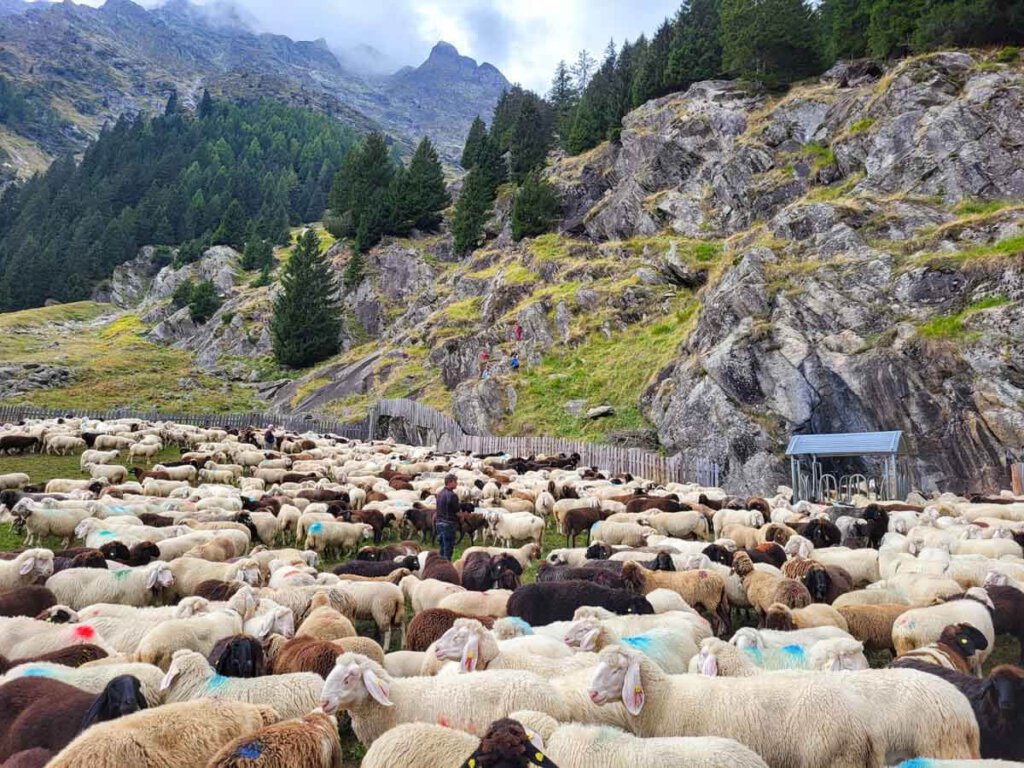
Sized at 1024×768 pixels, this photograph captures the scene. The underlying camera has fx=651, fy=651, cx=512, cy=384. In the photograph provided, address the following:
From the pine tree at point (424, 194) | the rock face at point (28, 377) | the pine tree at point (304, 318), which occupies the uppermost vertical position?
the pine tree at point (424, 194)

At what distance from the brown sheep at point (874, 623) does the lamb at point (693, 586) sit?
183cm

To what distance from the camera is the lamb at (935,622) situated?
7.89 meters

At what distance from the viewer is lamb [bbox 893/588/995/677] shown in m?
7.89

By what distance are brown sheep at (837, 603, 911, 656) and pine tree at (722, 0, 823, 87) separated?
5623cm

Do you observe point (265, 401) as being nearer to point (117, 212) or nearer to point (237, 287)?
point (237, 287)

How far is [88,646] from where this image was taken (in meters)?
6.83

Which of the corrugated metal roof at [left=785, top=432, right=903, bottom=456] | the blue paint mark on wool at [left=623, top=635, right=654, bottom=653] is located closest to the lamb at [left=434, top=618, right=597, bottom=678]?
the blue paint mark on wool at [left=623, top=635, right=654, bottom=653]

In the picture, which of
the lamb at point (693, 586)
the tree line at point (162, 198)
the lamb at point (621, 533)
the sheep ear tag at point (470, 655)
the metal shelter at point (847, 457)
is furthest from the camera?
the tree line at point (162, 198)

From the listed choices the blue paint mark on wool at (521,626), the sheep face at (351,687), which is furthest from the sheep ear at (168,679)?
the blue paint mark on wool at (521,626)

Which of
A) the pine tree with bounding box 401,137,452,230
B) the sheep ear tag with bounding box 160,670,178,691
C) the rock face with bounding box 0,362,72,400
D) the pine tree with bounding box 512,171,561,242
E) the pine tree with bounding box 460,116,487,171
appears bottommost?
the sheep ear tag with bounding box 160,670,178,691

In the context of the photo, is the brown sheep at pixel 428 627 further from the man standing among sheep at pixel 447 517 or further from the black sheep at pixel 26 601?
the man standing among sheep at pixel 447 517

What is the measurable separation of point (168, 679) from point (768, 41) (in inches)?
2429

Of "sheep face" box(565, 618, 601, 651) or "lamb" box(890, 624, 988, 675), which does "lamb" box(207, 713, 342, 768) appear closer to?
"sheep face" box(565, 618, 601, 651)

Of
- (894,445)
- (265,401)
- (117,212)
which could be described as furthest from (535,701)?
(117,212)
